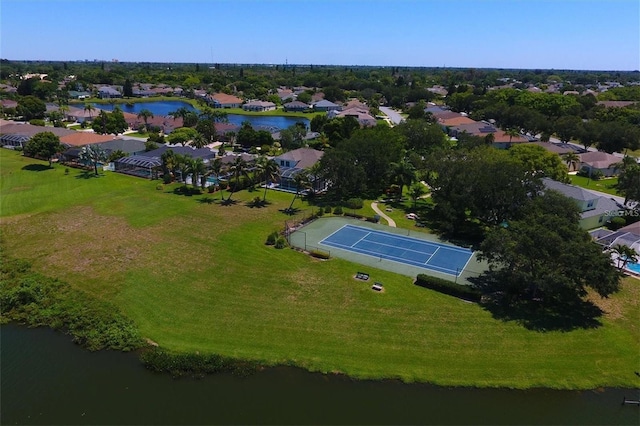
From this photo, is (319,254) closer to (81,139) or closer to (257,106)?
(81,139)

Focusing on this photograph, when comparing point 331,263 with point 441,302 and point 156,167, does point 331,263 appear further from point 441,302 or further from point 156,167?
point 156,167

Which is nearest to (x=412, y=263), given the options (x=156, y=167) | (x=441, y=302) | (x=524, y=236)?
(x=441, y=302)

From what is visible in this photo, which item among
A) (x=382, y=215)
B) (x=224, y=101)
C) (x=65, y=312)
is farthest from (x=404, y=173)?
(x=224, y=101)

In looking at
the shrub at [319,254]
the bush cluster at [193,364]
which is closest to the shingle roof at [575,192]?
the shrub at [319,254]

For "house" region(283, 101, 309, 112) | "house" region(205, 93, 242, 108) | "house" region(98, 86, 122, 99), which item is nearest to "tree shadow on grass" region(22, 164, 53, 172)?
"house" region(205, 93, 242, 108)

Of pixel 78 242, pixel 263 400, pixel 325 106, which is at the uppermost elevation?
pixel 325 106

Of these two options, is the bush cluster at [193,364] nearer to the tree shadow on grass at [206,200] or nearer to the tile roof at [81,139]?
the tree shadow on grass at [206,200]
